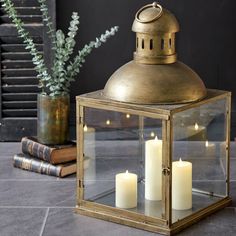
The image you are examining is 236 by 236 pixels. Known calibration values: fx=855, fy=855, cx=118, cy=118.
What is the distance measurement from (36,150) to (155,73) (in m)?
0.90

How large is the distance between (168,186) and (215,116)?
12.8 inches

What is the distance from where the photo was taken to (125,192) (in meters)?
2.86

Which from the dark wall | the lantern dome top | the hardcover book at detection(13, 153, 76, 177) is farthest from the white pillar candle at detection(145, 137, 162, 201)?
the dark wall

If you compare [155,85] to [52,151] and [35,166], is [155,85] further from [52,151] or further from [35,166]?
[35,166]

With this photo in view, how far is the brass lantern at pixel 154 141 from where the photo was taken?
2.70 m

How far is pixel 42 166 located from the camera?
3.43 metres

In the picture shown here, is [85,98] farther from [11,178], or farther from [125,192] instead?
[11,178]

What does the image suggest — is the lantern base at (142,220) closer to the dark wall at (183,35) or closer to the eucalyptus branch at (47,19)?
the eucalyptus branch at (47,19)

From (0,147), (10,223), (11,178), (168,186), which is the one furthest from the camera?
(0,147)

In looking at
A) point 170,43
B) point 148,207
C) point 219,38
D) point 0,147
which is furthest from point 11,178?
point 219,38

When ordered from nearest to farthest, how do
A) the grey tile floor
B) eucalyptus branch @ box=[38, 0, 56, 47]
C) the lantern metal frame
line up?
1. the lantern metal frame
2. the grey tile floor
3. eucalyptus branch @ box=[38, 0, 56, 47]

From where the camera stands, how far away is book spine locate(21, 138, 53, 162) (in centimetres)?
340

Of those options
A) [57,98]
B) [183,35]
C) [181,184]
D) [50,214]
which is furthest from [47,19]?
[181,184]

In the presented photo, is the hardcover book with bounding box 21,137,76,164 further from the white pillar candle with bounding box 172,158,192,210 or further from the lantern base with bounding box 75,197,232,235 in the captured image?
the white pillar candle with bounding box 172,158,192,210
